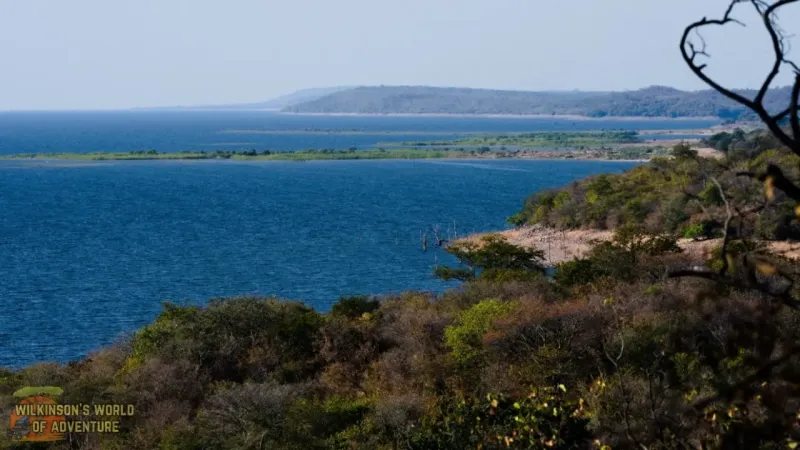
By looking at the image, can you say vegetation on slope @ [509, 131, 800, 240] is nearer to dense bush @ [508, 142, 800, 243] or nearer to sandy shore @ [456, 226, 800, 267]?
dense bush @ [508, 142, 800, 243]

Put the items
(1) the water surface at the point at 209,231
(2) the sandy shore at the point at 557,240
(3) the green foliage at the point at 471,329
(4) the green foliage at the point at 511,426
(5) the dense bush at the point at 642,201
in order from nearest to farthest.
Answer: (4) the green foliage at the point at 511,426, (3) the green foliage at the point at 471,329, (1) the water surface at the point at 209,231, (2) the sandy shore at the point at 557,240, (5) the dense bush at the point at 642,201

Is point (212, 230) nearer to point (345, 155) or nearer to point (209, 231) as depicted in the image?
point (209, 231)

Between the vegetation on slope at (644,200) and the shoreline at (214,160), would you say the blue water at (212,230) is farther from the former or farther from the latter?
the vegetation on slope at (644,200)

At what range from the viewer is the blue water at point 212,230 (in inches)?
1671

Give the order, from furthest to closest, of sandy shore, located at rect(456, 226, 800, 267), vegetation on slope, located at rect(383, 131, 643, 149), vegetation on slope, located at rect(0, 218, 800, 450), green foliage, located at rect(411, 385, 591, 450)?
vegetation on slope, located at rect(383, 131, 643, 149)
sandy shore, located at rect(456, 226, 800, 267)
vegetation on slope, located at rect(0, 218, 800, 450)
green foliage, located at rect(411, 385, 591, 450)

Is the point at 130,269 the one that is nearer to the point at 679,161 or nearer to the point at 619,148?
the point at 679,161

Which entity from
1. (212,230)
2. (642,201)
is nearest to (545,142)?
(212,230)

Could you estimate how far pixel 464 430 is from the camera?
13.1m

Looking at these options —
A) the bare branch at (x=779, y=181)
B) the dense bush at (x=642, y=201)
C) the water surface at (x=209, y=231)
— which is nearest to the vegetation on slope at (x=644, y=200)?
the dense bush at (x=642, y=201)

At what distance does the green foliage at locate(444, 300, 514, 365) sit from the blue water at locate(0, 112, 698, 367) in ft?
55.8

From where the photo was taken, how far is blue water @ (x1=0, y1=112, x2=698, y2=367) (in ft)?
139

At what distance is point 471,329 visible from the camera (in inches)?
830

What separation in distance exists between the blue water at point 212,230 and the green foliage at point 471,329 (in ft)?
55.8

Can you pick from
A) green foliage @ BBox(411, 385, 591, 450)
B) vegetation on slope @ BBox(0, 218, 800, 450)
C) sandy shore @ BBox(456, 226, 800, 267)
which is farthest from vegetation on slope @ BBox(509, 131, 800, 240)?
green foliage @ BBox(411, 385, 591, 450)
